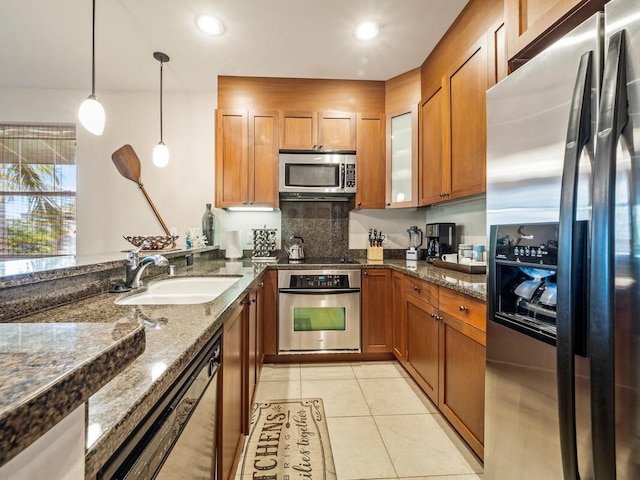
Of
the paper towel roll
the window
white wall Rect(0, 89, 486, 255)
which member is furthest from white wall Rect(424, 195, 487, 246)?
the window

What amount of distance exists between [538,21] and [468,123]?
86 cm

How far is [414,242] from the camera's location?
121 inches

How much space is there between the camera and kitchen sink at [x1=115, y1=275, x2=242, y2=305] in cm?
139

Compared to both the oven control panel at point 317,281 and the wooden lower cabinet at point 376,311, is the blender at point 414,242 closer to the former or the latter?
the wooden lower cabinet at point 376,311

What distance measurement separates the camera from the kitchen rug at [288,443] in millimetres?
1425

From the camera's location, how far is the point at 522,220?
93cm

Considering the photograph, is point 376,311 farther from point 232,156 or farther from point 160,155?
point 160,155

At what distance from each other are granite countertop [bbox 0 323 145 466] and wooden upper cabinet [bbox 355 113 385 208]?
260cm

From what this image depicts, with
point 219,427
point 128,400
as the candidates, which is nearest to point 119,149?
→ point 219,427

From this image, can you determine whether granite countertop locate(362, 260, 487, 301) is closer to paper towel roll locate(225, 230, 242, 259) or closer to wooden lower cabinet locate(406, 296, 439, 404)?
wooden lower cabinet locate(406, 296, 439, 404)

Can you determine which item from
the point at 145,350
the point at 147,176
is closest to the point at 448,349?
the point at 145,350

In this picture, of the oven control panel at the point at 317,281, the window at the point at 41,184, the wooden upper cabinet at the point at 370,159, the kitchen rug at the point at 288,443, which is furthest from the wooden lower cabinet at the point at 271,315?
the window at the point at 41,184

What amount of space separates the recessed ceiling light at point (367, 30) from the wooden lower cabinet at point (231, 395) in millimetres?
2172

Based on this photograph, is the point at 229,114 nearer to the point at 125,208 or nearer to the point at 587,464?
the point at 125,208
